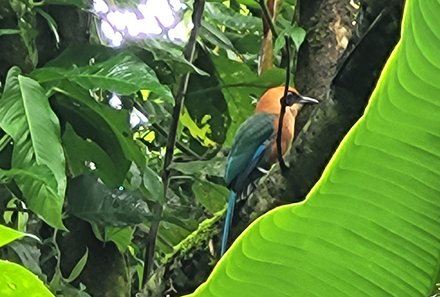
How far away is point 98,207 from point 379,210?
1.56 m

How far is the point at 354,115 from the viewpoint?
124cm

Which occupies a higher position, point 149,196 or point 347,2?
point 347,2

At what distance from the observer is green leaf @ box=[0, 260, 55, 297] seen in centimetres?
48

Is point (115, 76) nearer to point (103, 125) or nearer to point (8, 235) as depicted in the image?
point (103, 125)

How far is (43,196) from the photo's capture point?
1.48 meters

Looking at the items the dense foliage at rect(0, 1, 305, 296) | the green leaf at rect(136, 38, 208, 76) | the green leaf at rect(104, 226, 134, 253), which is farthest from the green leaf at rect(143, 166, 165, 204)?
the green leaf at rect(136, 38, 208, 76)

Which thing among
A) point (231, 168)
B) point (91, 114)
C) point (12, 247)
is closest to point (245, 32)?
point (231, 168)

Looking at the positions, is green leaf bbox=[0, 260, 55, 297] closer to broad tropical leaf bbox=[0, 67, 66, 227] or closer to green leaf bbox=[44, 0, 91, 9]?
broad tropical leaf bbox=[0, 67, 66, 227]

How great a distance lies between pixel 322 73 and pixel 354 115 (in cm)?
77

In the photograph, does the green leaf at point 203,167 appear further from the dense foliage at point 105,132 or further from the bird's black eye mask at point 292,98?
the bird's black eye mask at point 292,98

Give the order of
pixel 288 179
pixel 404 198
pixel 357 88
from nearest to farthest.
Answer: pixel 404 198
pixel 357 88
pixel 288 179

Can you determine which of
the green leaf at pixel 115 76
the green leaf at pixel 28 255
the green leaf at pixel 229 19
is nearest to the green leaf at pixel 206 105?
the green leaf at pixel 229 19

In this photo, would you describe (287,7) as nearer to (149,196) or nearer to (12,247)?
(149,196)

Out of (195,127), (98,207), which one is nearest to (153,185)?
(98,207)
